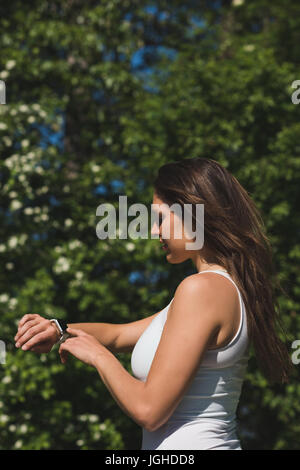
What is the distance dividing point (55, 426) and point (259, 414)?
2028mm

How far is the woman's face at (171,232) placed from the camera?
5.16 feet

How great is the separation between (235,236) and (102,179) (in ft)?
11.4

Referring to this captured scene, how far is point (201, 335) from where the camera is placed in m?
1.34

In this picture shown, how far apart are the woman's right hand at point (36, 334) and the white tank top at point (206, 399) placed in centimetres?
25

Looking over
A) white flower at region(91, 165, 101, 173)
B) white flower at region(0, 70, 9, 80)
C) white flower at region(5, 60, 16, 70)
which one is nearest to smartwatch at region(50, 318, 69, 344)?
white flower at region(91, 165, 101, 173)

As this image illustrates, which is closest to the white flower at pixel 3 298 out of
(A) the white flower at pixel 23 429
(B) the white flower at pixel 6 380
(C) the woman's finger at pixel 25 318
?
(B) the white flower at pixel 6 380

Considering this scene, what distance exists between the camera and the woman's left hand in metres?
1.40

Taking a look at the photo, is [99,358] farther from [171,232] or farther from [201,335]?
[171,232]

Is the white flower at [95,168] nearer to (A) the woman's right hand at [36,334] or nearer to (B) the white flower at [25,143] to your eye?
(B) the white flower at [25,143]

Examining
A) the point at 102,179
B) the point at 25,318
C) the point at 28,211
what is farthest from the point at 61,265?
the point at 25,318

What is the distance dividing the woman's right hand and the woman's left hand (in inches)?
2.9

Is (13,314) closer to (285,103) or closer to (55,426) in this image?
(55,426)

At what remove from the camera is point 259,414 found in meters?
5.17

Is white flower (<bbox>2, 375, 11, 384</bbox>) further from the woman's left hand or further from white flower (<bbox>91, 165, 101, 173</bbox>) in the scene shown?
the woman's left hand
